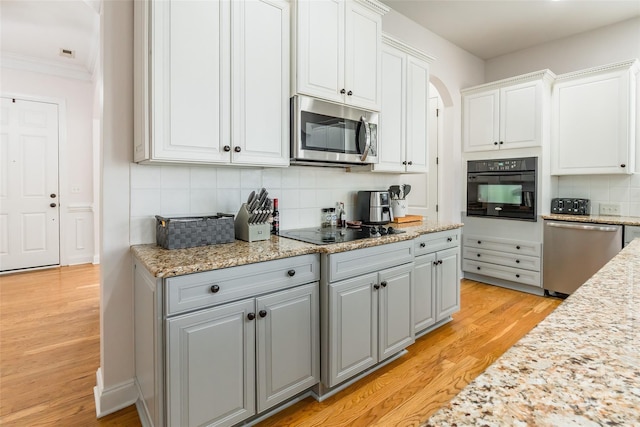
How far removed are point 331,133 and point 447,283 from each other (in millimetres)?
1642

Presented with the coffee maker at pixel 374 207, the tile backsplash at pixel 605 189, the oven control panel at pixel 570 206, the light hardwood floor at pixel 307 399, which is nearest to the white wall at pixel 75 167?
the light hardwood floor at pixel 307 399

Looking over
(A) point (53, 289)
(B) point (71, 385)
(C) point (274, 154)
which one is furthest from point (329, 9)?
(A) point (53, 289)

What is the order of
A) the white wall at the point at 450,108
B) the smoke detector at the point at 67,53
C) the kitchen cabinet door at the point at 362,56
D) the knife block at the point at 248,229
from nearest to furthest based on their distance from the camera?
the knife block at the point at 248,229, the kitchen cabinet door at the point at 362,56, the white wall at the point at 450,108, the smoke detector at the point at 67,53

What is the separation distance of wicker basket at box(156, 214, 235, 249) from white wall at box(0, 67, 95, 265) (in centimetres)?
422

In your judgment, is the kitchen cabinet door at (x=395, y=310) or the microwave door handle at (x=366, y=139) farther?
the microwave door handle at (x=366, y=139)

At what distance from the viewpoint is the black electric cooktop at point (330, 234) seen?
2090mm

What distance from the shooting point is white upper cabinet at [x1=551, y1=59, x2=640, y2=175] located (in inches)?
134

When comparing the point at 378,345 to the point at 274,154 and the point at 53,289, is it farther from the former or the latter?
the point at 53,289

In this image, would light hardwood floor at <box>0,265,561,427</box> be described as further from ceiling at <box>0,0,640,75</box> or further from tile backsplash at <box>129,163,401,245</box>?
ceiling at <box>0,0,640,75</box>

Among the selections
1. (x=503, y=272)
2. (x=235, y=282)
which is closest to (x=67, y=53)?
(x=235, y=282)

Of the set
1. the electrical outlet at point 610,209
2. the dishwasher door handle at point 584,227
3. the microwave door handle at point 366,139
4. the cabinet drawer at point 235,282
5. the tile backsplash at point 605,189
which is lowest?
the cabinet drawer at point 235,282

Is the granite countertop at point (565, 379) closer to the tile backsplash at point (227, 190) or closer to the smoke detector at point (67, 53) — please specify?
the tile backsplash at point (227, 190)

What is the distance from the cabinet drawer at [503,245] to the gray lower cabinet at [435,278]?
4.57 ft

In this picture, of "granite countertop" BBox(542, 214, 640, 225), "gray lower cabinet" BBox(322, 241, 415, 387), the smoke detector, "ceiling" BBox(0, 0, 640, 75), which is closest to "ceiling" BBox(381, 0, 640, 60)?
"ceiling" BBox(0, 0, 640, 75)
